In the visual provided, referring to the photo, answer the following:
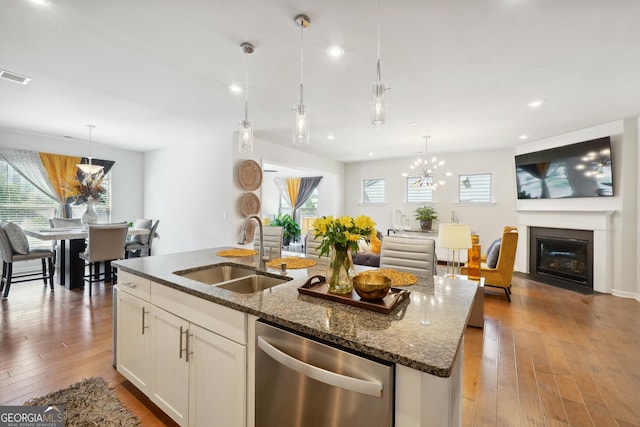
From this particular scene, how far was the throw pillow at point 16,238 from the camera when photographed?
148 inches

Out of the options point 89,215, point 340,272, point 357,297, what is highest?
point 89,215

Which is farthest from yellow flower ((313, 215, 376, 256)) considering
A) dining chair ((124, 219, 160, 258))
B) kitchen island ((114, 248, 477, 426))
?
dining chair ((124, 219, 160, 258))

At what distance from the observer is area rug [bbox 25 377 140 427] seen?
1.72 meters

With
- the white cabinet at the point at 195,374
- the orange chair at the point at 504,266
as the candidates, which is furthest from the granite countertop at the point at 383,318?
the orange chair at the point at 504,266

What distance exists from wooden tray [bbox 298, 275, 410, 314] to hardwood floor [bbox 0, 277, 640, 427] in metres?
1.18

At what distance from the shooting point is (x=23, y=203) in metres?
5.07

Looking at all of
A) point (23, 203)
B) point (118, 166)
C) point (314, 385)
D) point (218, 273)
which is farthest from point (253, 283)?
point (118, 166)

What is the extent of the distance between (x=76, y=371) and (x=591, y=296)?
637cm

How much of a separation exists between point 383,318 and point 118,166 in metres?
7.15

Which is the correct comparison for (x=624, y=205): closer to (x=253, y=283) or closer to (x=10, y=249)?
(x=253, y=283)

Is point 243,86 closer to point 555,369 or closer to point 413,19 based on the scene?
point 413,19

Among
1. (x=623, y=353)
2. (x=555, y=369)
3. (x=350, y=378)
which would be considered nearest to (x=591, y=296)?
(x=623, y=353)

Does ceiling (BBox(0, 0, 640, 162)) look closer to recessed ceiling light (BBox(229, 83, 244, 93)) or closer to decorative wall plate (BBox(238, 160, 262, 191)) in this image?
recessed ceiling light (BBox(229, 83, 244, 93))

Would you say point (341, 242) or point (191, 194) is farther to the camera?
point (191, 194)
